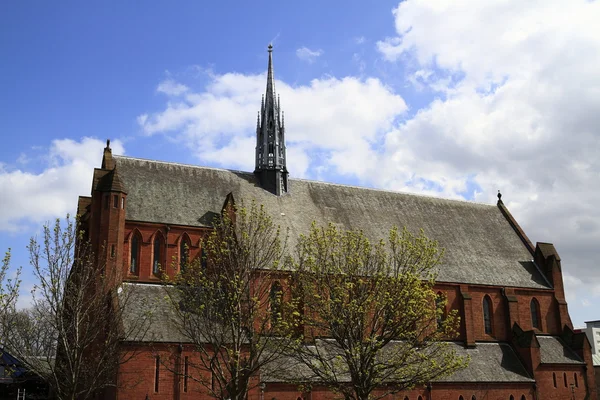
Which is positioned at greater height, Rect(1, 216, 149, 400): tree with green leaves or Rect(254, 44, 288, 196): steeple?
Rect(254, 44, 288, 196): steeple

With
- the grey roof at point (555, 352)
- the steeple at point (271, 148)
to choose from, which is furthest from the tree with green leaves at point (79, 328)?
the grey roof at point (555, 352)

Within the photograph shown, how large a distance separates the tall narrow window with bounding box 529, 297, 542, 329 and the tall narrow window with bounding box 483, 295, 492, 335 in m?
4.26

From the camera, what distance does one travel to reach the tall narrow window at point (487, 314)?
1975 inches

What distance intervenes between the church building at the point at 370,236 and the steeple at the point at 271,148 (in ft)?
0.29

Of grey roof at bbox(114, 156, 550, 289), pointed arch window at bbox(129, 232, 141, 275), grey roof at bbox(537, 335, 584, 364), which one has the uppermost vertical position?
grey roof at bbox(114, 156, 550, 289)

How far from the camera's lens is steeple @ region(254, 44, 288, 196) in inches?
1969

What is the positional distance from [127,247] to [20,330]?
30.8 feet

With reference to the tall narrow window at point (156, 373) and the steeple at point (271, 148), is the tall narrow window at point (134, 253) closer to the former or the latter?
the tall narrow window at point (156, 373)

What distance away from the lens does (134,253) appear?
136 ft

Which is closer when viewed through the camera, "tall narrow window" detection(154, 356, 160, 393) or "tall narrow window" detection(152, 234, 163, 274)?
"tall narrow window" detection(154, 356, 160, 393)

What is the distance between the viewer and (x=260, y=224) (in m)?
33.0

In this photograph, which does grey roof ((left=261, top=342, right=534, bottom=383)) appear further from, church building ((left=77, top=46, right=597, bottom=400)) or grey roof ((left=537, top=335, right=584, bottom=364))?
grey roof ((left=537, top=335, right=584, bottom=364))

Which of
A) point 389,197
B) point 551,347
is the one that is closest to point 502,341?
point 551,347

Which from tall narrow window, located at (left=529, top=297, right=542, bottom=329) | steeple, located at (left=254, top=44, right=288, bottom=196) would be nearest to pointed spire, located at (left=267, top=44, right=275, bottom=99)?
steeple, located at (left=254, top=44, right=288, bottom=196)
